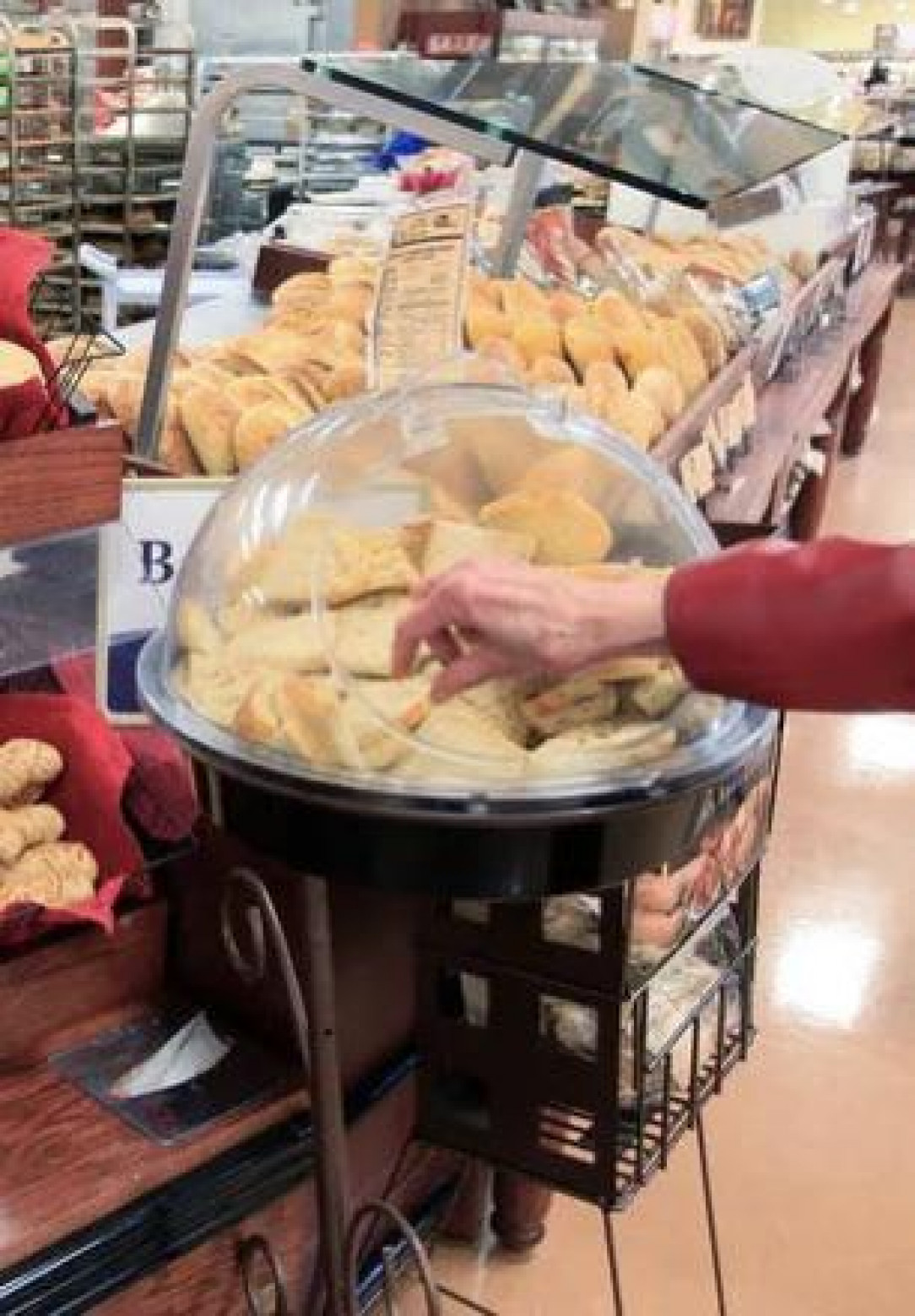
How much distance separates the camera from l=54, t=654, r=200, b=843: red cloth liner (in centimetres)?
136

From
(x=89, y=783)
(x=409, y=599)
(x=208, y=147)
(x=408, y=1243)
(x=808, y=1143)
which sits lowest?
(x=808, y=1143)

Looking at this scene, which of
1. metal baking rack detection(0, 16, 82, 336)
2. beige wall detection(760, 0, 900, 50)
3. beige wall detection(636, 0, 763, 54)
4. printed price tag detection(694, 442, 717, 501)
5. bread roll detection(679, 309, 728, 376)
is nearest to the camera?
printed price tag detection(694, 442, 717, 501)

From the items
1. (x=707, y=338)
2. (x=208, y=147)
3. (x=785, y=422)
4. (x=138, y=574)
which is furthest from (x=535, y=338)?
(x=785, y=422)

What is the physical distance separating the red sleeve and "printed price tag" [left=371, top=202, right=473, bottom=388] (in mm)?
763

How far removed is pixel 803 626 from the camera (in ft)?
2.94

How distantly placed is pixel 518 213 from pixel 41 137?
16.1ft

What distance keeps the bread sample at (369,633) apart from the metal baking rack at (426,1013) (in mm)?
129

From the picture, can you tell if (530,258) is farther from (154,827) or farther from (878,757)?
(154,827)

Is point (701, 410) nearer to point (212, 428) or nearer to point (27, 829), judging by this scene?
point (212, 428)

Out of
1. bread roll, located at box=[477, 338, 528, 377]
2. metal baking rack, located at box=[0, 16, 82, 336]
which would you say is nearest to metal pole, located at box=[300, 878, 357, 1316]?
bread roll, located at box=[477, 338, 528, 377]

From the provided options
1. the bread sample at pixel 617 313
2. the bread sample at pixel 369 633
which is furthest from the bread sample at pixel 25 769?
the bread sample at pixel 617 313

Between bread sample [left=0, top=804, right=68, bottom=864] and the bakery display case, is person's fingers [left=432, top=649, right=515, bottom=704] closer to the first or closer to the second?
the bakery display case

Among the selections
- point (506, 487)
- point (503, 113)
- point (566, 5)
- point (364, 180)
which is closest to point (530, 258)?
point (503, 113)

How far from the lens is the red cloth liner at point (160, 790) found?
53.4 inches
